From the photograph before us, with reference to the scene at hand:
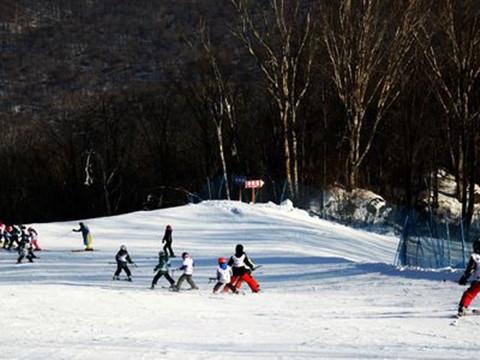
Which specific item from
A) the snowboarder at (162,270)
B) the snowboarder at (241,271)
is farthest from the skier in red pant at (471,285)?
the snowboarder at (162,270)

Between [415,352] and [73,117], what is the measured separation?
3491 inches

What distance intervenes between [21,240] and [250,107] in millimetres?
49585

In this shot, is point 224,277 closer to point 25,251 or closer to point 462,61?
point 25,251

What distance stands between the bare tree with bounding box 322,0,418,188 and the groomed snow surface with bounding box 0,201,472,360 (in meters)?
12.6

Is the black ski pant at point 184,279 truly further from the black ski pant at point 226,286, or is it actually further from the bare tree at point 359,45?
the bare tree at point 359,45

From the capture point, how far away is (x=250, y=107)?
7719 cm

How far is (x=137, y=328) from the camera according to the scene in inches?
574

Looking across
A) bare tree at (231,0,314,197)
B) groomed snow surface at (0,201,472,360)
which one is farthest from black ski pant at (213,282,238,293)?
bare tree at (231,0,314,197)

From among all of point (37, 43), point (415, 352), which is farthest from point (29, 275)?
point (37, 43)

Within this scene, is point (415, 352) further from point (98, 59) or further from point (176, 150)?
point (98, 59)

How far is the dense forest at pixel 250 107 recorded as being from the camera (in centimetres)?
4450

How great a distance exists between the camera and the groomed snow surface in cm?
1220

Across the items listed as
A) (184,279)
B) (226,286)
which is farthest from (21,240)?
(226,286)

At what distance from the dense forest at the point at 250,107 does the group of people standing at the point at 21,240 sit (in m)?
18.3
